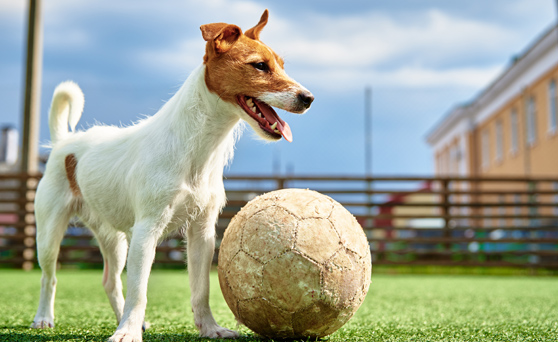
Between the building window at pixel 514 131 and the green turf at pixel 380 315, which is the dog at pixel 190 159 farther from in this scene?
the building window at pixel 514 131

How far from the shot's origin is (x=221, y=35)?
2.57m

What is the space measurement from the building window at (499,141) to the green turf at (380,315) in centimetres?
1623

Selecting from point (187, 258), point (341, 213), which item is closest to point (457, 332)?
point (341, 213)

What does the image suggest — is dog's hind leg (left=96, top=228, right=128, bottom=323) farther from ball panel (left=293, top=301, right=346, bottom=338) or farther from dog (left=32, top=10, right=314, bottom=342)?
ball panel (left=293, top=301, right=346, bottom=338)

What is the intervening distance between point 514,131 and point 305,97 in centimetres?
1940

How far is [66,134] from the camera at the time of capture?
3666mm

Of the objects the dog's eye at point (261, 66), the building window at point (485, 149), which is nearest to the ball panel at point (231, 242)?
the dog's eye at point (261, 66)

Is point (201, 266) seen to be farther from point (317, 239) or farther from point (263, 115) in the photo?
point (263, 115)

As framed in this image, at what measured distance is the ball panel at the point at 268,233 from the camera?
2508mm

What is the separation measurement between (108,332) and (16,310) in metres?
1.49

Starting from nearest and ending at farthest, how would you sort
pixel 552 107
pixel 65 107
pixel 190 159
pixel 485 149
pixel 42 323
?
pixel 190 159
pixel 42 323
pixel 65 107
pixel 552 107
pixel 485 149

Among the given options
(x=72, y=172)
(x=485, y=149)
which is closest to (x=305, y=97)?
(x=72, y=172)

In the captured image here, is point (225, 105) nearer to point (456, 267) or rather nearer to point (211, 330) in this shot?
point (211, 330)

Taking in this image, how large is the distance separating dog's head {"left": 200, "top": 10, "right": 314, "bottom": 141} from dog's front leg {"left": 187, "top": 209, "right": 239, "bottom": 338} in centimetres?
60
